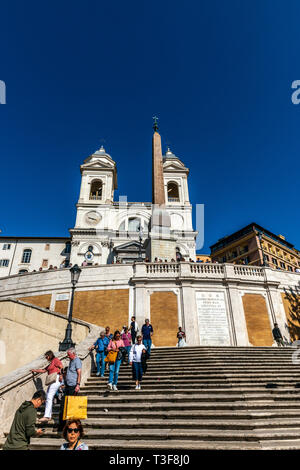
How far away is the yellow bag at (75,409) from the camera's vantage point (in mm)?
Result: 4172

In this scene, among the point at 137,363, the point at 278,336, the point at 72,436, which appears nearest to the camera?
the point at 72,436

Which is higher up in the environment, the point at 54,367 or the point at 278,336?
the point at 278,336

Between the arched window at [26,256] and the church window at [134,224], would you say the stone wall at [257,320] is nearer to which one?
the church window at [134,224]

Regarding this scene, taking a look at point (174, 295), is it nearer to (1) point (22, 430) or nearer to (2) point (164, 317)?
(2) point (164, 317)

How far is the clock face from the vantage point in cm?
3706

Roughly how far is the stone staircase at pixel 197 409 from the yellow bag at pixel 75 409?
848 millimetres

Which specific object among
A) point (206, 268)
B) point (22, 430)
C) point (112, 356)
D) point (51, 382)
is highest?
point (206, 268)

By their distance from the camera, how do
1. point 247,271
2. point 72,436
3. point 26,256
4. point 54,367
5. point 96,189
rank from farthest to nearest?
1. point 96,189
2. point 26,256
3. point 247,271
4. point 54,367
5. point 72,436

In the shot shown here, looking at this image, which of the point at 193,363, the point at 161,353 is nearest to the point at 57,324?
the point at 161,353

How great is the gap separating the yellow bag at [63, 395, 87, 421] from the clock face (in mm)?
33550

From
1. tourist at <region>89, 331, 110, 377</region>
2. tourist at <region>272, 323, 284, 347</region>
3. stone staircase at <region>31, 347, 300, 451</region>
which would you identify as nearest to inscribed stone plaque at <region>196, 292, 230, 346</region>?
tourist at <region>272, 323, 284, 347</region>

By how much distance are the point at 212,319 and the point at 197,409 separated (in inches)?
360

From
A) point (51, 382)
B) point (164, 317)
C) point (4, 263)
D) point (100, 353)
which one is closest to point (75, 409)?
point (51, 382)

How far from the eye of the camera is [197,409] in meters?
5.77
